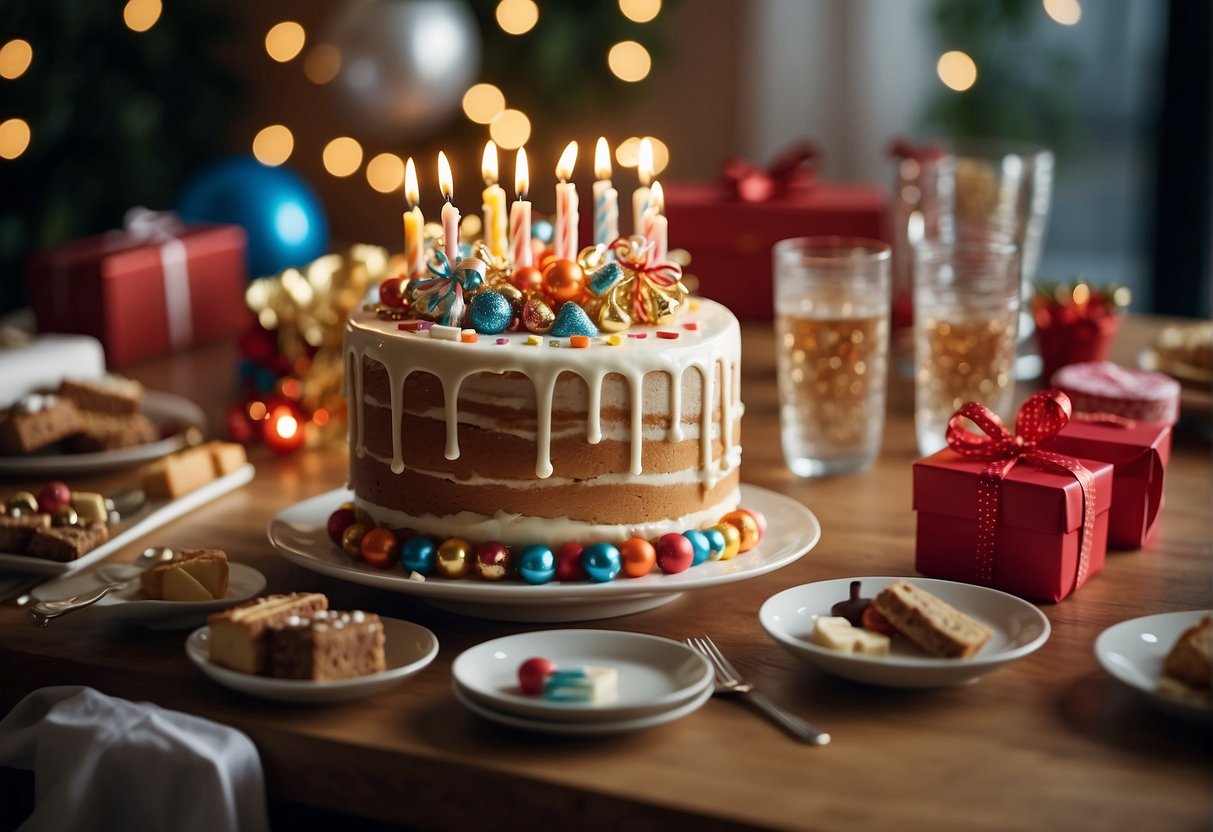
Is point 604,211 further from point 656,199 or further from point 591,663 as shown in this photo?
point 591,663

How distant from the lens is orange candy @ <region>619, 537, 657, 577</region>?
139 centimetres

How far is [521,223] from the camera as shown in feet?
5.10

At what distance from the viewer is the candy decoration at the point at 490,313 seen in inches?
56.1

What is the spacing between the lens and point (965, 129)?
4.01m

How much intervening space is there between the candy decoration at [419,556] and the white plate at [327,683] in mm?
92

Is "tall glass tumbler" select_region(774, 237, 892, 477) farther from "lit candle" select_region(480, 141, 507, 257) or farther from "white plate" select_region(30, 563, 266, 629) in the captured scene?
"white plate" select_region(30, 563, 266, 629)

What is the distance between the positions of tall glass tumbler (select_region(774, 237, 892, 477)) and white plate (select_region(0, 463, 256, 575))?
776 mm

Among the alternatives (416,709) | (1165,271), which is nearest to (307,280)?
(416,709)

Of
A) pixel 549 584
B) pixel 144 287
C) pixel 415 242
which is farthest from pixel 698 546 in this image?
pixel 144 287

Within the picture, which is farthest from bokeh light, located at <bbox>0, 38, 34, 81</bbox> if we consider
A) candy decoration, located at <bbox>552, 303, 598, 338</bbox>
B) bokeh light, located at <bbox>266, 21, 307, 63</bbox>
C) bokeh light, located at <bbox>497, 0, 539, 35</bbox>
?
candy decoration, located at <bbox>552, 303, 598, 338</bbox>

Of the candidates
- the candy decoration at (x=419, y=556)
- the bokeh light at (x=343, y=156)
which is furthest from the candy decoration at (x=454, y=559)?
the bokeh light at (x=343, y=156)

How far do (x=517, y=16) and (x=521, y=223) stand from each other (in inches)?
106

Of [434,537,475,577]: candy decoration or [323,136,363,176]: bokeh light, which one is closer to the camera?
[434,537,475,577]: candy decoration

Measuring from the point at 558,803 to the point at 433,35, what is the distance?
284cm
